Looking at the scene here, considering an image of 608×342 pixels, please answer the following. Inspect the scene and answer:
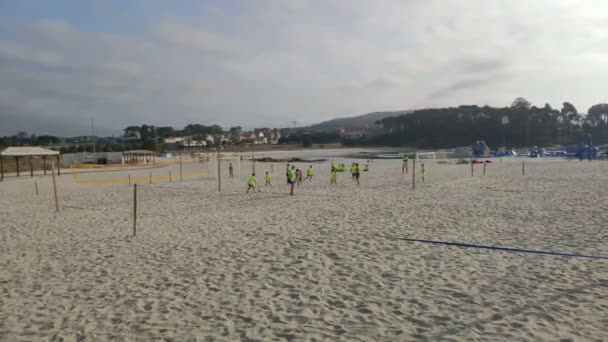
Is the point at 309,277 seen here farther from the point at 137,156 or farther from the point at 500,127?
the point at 500,127

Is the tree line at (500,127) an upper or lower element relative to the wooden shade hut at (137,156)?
upper

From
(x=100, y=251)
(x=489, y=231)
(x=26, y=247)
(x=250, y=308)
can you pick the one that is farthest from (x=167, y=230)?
(x=489, y=231)

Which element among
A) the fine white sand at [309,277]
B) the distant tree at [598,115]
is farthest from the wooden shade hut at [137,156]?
the distant tree at [598,115]

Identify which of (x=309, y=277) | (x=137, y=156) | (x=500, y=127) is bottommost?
(x=309, y=277)

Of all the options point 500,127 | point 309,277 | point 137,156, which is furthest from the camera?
point 500,127

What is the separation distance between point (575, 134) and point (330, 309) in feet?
453

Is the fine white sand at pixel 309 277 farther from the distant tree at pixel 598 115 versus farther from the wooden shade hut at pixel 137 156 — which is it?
the distant tree at pixel 598 115

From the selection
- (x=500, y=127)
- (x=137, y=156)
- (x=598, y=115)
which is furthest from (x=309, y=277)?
(x=598, y=115)

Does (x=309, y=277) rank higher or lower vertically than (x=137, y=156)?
lower

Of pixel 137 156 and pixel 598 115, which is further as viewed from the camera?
pixel 598 115

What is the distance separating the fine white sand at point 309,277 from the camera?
13.8 feet

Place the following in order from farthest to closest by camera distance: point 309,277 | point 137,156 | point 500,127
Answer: point 500,127, point 137,156, point 309,277

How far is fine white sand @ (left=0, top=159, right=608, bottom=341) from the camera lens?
422 cm

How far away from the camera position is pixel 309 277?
581 centimetres
